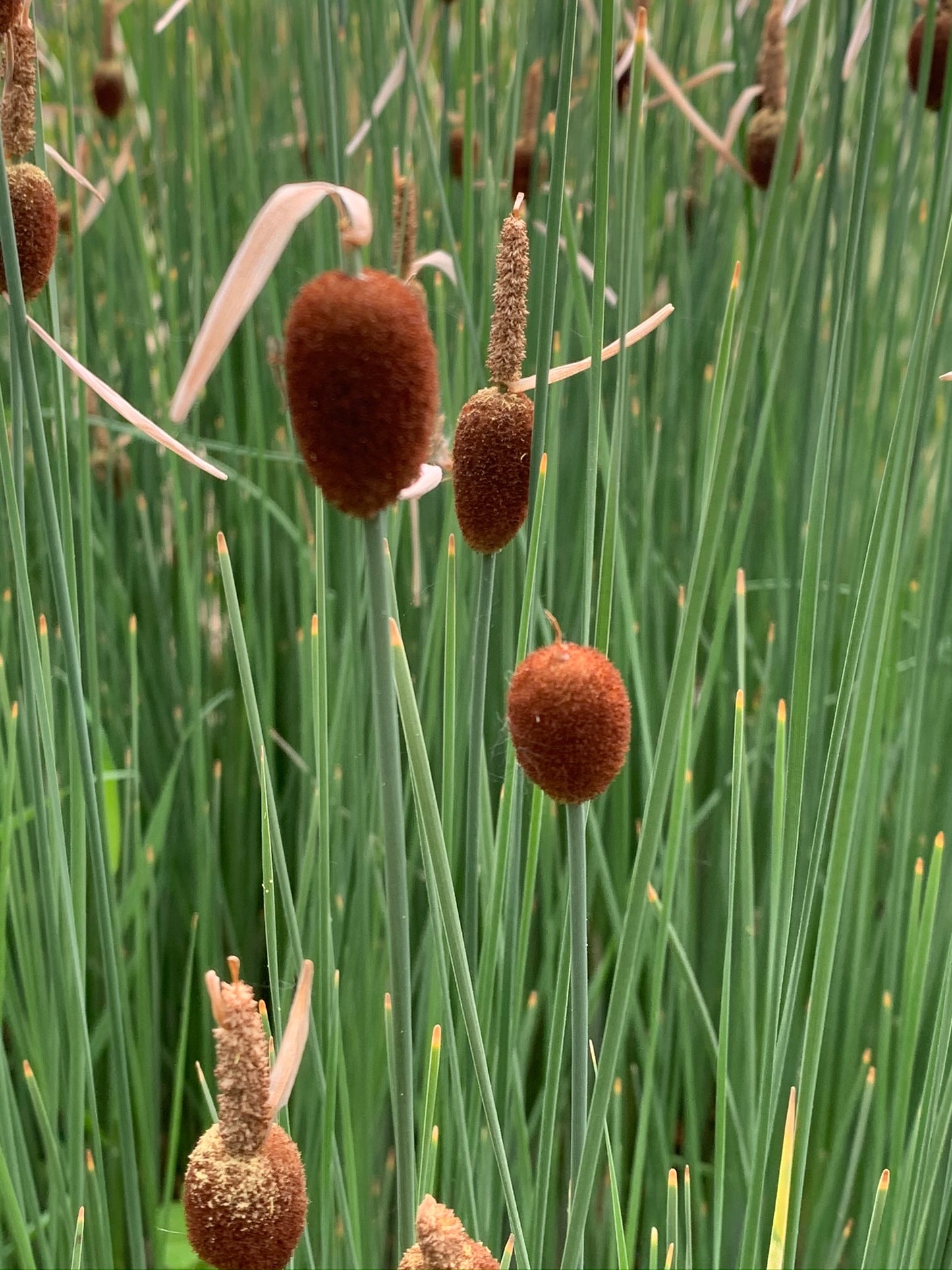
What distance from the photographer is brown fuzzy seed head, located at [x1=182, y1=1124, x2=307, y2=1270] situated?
0.29 meters

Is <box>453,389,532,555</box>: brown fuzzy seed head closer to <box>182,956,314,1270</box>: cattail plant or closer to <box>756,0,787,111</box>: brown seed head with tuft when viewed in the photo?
<box>182,956,314,1270</box>: cattail plant

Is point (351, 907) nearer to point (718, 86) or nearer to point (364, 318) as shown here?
point (364, 318)

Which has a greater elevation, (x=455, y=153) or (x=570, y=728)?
(x=455, y=153)

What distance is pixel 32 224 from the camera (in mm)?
424

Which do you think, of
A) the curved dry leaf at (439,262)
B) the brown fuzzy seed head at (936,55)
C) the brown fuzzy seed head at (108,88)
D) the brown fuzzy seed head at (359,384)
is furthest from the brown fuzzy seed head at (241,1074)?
Result: the brown fuzzy seed head at (108,88)

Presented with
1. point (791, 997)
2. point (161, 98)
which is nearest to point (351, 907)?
point (791, 997)

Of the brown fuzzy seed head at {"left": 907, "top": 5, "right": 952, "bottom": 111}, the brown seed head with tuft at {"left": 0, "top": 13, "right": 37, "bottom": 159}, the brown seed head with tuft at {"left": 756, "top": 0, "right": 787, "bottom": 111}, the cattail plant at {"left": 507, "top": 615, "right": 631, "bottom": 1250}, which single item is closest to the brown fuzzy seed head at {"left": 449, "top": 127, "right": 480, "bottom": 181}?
the brown seed head with tuft at {"left": 756, "top": 0, "right": 787, "bottom": 111}

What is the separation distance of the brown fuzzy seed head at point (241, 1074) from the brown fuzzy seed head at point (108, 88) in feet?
3.11

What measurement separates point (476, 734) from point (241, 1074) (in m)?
0.20

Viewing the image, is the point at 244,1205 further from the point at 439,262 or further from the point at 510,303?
the point at 439,262

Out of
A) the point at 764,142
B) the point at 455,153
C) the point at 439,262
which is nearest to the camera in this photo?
the point at 439,262

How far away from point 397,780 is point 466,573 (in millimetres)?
482

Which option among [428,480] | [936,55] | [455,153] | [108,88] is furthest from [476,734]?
[108,88]

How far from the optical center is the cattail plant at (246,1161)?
0.89 feet
